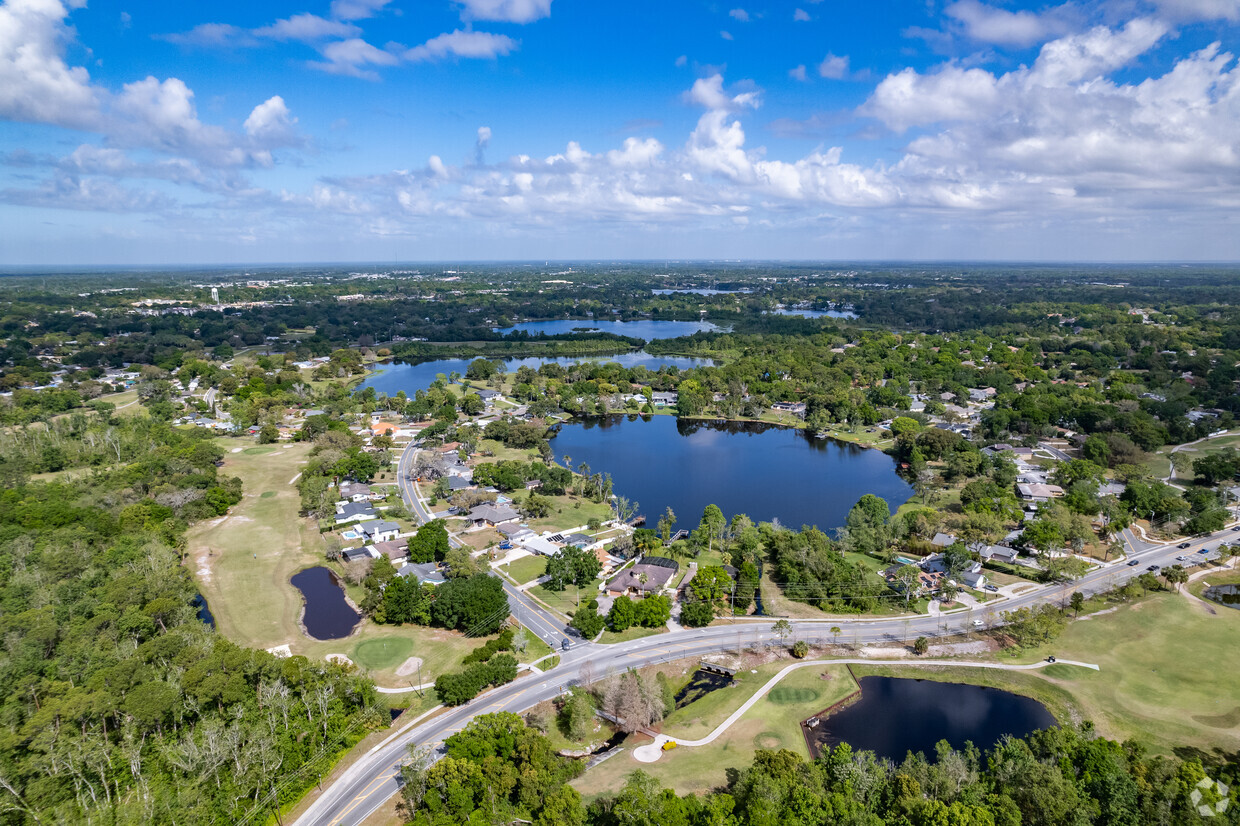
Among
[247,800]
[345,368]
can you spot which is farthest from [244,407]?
[247,800]

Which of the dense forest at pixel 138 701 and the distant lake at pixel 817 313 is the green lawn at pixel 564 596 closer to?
the dense forest at pixel 138 701

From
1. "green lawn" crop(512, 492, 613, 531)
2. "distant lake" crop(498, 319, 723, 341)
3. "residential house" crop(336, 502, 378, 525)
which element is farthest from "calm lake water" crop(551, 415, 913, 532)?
"distant lake" crop(498, 319, 723, 341)

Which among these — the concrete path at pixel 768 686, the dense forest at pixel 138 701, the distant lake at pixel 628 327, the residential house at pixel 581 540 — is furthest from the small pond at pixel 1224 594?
the distant lake at pixel 628 327

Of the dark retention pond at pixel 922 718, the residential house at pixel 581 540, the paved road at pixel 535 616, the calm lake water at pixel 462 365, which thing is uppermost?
the calm lake water at pixel 462 365

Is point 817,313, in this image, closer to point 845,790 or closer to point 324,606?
point 324,606

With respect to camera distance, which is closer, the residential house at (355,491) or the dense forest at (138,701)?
the dense forest at (138,701)

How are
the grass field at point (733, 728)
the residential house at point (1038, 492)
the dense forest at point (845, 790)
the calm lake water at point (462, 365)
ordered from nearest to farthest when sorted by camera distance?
the dense forest at point (845, 790) → the grass field at point (733, 728) → the residential house at point (1038, 492) → the calm lake water at point (462, 365)

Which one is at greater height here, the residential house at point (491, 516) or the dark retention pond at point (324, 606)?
the residential house at point (491, 516)

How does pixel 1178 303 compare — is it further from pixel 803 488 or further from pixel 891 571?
pixel 891 571
